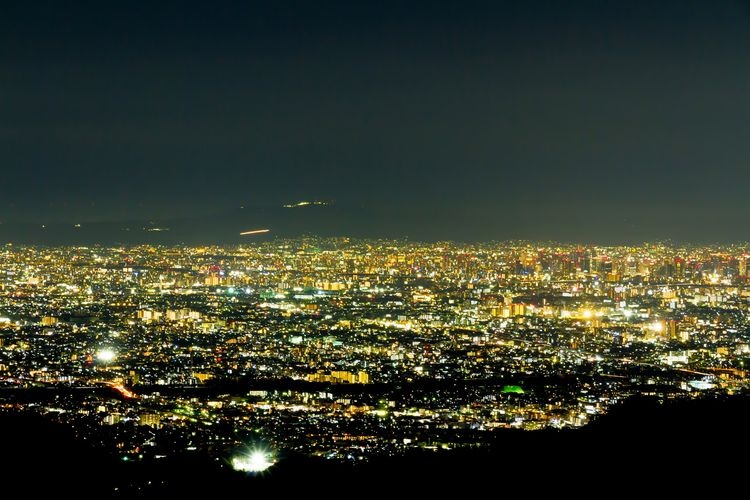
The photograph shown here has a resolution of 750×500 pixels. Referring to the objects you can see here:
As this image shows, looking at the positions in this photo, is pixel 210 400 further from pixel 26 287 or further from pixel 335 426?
pixel 26 287

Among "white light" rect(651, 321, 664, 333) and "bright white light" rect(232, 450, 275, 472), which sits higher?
"white light" rect(651, 321, 664, 333)

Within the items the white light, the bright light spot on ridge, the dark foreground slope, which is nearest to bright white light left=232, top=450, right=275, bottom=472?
the bright light spot on ridge

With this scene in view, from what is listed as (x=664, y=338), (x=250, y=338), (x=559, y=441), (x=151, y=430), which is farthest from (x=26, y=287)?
(x=559, y=441)

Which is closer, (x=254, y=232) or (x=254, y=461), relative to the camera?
(x=254, y=461)

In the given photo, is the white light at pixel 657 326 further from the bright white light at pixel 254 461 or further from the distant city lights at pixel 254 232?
the distant city lights at pixel 254 232

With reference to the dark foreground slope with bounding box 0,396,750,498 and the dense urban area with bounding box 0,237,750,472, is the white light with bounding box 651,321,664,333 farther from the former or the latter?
the dark foreground slope with bounding box 0,396,750,498

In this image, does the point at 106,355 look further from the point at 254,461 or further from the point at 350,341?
the point at 254,461

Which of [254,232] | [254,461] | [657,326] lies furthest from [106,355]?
[254,232]
